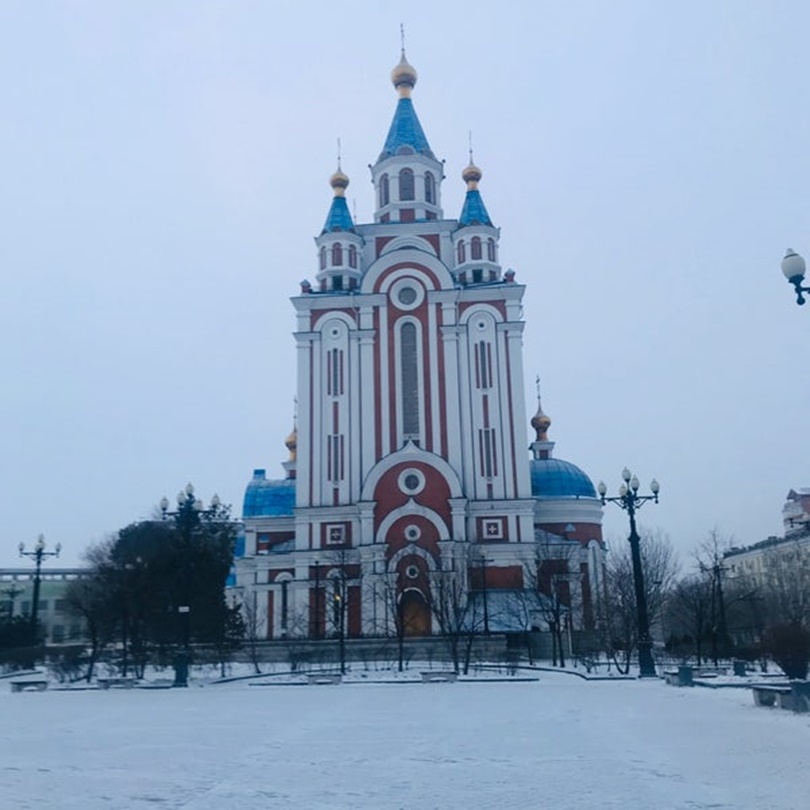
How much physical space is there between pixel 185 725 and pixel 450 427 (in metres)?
29.7

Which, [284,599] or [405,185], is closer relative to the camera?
[284,599]

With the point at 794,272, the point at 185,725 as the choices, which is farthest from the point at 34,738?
the point at 794,272

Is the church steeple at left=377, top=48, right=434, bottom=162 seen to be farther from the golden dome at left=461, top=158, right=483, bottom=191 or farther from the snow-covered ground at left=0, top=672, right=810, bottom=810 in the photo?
the snow-covered ground at left=0, top=672, right=810, bottom=810

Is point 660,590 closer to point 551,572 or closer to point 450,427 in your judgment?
point 551,572

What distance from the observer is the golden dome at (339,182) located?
50.2 meters

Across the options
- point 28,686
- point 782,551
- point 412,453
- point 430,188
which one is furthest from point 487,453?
point 782,551

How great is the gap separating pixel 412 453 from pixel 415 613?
287 inches

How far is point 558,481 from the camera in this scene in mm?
46844

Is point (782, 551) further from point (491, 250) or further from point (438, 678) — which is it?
point (438, 678)

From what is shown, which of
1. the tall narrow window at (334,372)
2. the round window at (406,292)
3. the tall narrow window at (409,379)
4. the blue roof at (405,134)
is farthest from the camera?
the blue roof at (405,134)

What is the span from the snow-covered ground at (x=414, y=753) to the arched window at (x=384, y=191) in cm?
3494

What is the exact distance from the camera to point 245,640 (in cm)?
3700

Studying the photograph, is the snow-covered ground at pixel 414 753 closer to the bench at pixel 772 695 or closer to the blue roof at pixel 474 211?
the bench at pixel 772 695

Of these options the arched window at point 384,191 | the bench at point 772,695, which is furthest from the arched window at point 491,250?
the bench at point 772,695
